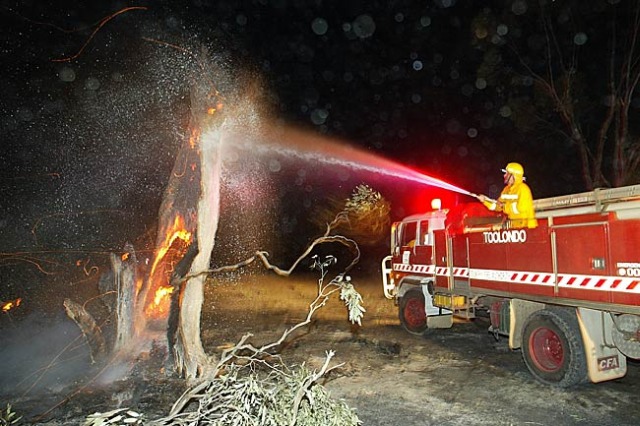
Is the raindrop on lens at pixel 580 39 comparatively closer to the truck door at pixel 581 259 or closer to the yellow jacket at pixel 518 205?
the yellow jacket at pixel 518 205

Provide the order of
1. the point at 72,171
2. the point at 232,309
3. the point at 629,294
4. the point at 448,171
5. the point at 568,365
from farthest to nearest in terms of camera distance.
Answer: the point at 448,171 < the point at 232,309 < the point at 72,171 < the point at 568,365 < the point at 629,294

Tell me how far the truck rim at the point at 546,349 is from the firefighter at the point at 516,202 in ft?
5.18

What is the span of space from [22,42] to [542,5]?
14.6 metres

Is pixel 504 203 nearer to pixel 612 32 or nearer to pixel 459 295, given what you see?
pixel 459 295

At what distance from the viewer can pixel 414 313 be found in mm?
10141

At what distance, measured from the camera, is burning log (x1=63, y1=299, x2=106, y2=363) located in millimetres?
7168

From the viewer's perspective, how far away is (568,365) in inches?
243

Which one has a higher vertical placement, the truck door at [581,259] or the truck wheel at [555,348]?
the truck door at [581,259]

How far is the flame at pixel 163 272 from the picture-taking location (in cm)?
815

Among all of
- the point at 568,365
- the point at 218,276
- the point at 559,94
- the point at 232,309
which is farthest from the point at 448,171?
the point at 568,365

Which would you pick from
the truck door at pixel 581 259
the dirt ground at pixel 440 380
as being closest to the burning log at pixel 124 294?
the dirt ground at pixel 440 380

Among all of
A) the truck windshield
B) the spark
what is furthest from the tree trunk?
the truck windshield

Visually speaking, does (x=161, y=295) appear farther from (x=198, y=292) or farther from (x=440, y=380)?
(x=440, y=380)

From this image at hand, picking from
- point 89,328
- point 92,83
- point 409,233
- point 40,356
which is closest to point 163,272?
point 89,328
